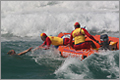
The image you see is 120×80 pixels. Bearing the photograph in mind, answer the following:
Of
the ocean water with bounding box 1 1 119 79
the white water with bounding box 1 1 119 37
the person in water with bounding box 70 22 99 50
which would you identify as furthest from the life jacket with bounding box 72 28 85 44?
the white water with bounding box 1 1 119 37

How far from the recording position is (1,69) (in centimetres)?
538

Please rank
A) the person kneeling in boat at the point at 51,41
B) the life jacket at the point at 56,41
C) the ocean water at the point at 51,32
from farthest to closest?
1. the life jacket at the point at 56,41
2. the person kneeling in boat at the point at 51,41
3. the ocean water at the point at 51,32

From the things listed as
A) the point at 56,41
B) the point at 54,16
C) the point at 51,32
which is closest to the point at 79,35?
the point at 56,41

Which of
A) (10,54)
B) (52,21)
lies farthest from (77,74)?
(52,21)

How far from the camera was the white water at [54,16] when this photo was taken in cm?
1154

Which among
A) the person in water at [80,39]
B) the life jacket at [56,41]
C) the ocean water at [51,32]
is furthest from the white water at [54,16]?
the person in water at [80,39]

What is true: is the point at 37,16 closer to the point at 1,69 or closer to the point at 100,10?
the point at 100,10

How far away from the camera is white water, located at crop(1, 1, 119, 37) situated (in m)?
11.5

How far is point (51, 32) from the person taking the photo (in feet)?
37.2

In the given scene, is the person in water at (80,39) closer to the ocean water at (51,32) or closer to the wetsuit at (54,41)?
the ocean water at (51,32)

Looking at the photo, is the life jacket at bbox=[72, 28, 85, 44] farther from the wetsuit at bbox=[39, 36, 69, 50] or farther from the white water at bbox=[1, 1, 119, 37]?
the white water at bbox=[1, 1, 119, 37]

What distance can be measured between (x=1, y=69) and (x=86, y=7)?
1041cm

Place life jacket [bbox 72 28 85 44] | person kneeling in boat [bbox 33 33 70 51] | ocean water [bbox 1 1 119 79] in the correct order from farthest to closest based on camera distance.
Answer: person kneeling in boat [bbox 33 33 70 51], life jacket [bbox 72 28 85 44], ocean water [bbox 1 1 119 79]

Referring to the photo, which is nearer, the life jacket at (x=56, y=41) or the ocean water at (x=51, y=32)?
the ocean water at (x=51, y=32)
